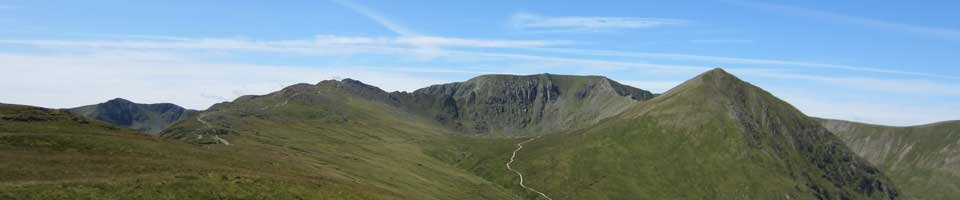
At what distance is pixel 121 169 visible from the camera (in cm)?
8431

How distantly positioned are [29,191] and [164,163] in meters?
28.6

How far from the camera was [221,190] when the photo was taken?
82.0 meters

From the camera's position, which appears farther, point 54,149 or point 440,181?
point 440,181

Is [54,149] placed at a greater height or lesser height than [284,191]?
greater

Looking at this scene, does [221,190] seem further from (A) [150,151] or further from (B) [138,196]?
(A) [150,151]

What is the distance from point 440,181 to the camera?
198 m

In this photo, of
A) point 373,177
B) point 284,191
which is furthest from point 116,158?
point 373,177

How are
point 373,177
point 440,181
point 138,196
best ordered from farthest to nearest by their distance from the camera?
point 440,181, point 373,177, point 138,196

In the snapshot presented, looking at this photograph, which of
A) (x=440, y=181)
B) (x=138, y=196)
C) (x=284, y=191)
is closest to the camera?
(x=138, y=196)

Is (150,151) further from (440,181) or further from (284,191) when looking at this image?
(440,181)

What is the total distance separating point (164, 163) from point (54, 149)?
47.8 ft

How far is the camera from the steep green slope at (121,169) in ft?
236

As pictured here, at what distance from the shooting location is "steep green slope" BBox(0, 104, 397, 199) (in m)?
71.8

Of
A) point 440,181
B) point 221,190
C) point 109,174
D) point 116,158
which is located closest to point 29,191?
point 109,174
